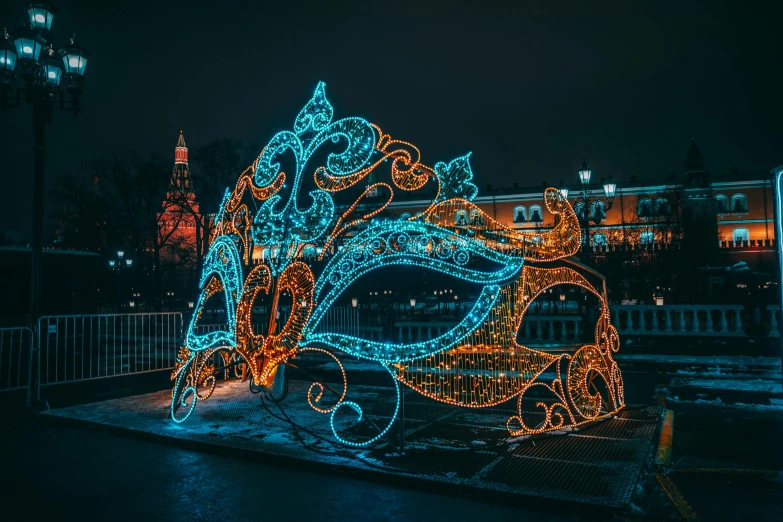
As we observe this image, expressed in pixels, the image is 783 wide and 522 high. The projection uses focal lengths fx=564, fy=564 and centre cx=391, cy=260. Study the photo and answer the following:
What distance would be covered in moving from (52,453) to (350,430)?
3296 mm

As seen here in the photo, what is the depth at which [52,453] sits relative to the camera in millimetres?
6223

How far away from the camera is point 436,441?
246 inches

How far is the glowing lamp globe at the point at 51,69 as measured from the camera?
9.47m

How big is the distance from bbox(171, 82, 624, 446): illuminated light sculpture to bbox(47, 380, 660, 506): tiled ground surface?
0.83ft

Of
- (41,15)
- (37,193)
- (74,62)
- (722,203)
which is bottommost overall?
(37,193)

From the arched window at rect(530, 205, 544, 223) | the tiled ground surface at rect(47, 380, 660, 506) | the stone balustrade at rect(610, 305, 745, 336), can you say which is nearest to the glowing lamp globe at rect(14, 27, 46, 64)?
the tiled ground surface at rect(47, 380, 660, 506)

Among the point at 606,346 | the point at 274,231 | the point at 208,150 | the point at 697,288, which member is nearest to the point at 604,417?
the point at 606,346

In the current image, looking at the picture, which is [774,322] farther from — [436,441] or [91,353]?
[91,353]

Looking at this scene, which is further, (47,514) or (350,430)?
(350,430)

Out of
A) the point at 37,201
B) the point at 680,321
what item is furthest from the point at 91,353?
the point at 680,321

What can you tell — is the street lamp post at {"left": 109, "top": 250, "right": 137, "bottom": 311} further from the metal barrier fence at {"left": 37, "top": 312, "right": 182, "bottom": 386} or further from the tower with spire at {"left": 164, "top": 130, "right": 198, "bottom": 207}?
the metal barrier fence at {"left": 37, "top": 312, "right": 182, "bottom": 386}

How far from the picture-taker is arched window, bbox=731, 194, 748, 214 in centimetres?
5959

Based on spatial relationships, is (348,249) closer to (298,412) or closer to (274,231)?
(274,231)

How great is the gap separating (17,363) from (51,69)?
25.7 ft
